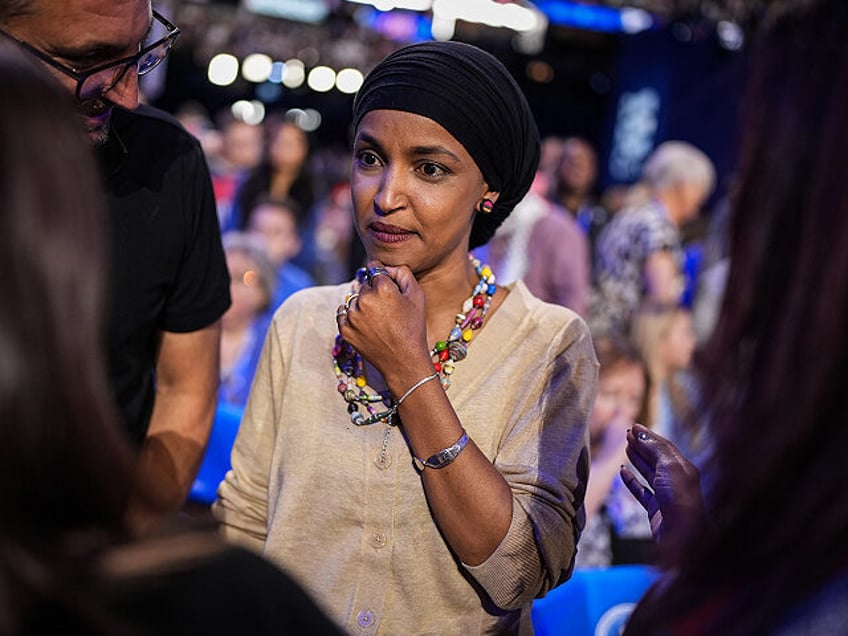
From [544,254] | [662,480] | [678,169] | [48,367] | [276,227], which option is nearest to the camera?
[48,367]

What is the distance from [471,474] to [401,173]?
0.60m

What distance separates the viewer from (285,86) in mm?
22188

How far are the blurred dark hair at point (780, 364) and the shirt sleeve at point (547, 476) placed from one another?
63 centimetres

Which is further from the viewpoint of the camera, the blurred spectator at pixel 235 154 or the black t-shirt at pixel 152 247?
the blurred spectator at pixel 235 154

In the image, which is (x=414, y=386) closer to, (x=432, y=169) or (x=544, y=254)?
(x=432, y=169)

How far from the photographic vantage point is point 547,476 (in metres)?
1.88

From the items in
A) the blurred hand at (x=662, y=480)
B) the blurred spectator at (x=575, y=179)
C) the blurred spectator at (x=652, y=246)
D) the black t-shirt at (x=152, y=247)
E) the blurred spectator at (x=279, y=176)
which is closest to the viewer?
the blurred hand at (x=662, y=480)

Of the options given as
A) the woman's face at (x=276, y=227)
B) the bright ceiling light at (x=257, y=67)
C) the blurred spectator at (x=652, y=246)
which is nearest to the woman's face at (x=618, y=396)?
the blurred spectator at (x=652, y=246)

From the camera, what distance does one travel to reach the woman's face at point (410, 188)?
1.97m

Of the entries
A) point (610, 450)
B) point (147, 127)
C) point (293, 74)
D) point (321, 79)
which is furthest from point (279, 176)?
point (293, 74)

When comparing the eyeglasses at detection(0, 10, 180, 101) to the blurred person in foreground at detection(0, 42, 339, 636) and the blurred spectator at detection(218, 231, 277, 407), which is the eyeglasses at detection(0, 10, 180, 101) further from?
the blurred spectator at detection(218, 231, 277, 407)

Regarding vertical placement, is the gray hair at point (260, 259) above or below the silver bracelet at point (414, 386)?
below

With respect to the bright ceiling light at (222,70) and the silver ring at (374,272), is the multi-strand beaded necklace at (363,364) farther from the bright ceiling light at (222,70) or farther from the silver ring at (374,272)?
the bright ceiling light at (222,70)

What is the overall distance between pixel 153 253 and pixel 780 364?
56.9 inches
